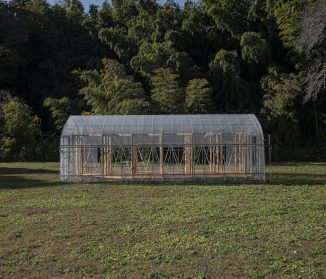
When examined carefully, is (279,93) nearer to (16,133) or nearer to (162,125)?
(162,125)

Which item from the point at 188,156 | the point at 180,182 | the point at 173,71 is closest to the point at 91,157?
the point at 188,156

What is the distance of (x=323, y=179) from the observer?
1752 cm

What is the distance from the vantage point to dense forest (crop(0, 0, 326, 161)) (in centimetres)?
2825

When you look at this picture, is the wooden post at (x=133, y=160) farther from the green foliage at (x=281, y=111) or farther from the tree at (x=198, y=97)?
the green foliage at (x=281, y=111)

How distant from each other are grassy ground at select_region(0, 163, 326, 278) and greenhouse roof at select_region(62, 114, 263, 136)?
4.20 m

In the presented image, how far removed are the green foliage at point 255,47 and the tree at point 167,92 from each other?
13.5ft

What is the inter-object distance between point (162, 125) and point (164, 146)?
1562 millimetres

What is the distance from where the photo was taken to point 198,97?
28.2 m

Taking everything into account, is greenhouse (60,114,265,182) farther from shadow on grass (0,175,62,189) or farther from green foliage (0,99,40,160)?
green foliage (0,99,40,160)

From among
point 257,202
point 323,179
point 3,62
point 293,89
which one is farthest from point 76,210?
point 3,62

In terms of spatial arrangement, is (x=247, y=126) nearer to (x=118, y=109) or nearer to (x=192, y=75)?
(x=118, y=109)

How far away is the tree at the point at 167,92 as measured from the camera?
91.0 ft

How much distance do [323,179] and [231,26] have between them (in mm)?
15104

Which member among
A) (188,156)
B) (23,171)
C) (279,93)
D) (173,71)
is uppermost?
(173,71)
